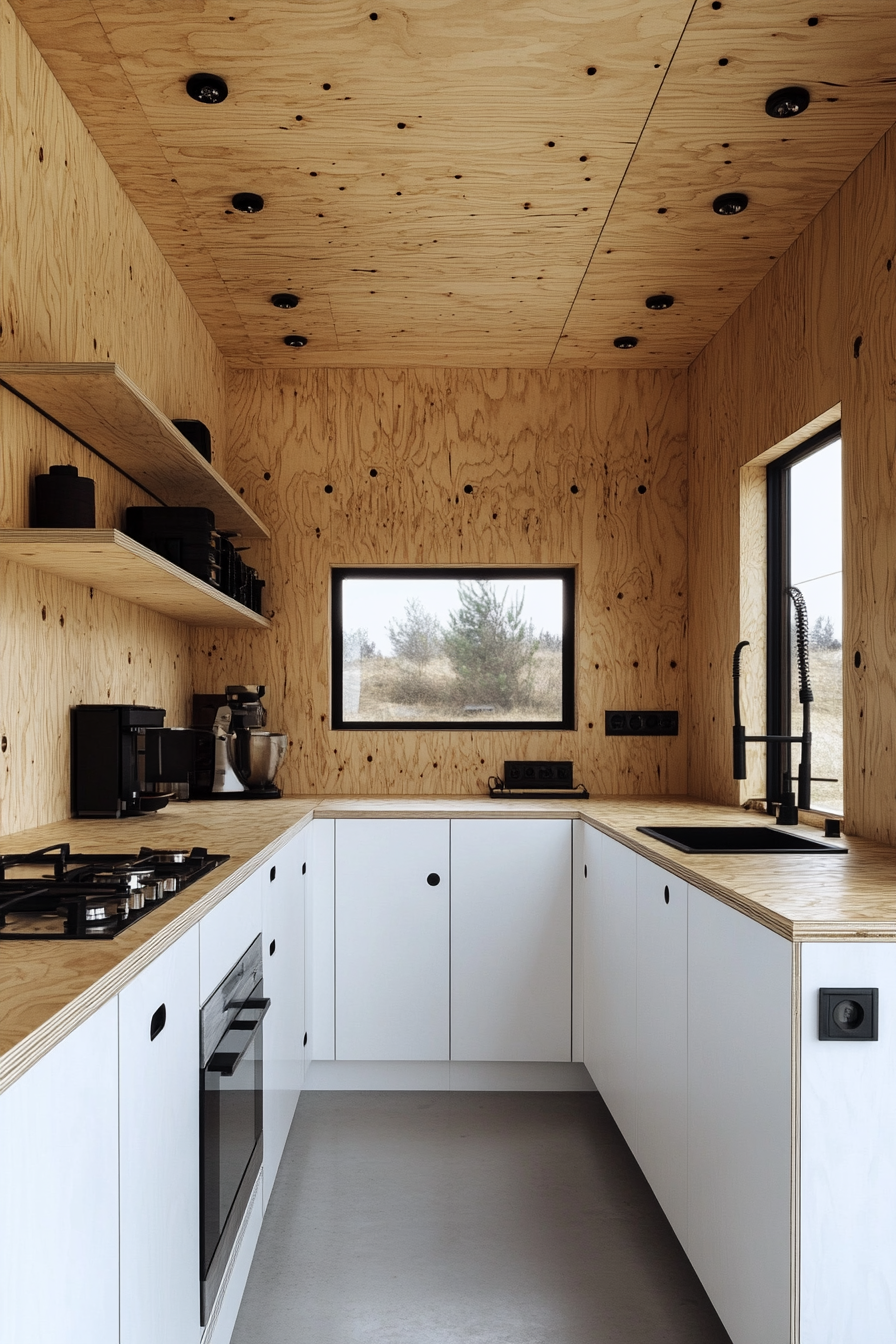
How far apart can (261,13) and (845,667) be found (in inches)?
78.0

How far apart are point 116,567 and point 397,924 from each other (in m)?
1.56

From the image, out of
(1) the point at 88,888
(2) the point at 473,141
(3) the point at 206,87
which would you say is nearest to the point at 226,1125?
(1) the point at 88,888

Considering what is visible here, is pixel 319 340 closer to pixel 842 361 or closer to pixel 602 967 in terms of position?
pixel 842 361

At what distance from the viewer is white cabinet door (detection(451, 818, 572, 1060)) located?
10.3ft

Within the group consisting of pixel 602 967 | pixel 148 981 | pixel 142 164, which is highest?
pixel 142 164

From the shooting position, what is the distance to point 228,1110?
168 cm

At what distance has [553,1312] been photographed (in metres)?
1.97

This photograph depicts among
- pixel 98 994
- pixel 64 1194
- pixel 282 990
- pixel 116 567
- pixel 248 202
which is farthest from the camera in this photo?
pixel 248 202

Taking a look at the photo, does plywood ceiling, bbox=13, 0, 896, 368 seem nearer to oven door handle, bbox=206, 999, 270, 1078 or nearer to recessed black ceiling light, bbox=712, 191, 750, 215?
recessed black ceiling light, bbox=712, 191, 750, 215

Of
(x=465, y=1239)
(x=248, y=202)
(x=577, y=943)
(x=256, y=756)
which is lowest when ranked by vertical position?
(x=465, y=1239)

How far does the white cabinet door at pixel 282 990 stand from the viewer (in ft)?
7.18

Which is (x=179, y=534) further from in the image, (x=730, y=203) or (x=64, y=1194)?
(x=64, y=1194)

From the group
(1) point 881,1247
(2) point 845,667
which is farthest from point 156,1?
(1) point 881,1247

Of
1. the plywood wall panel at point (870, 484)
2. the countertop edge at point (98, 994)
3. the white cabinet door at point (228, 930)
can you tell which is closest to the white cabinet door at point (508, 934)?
the plywood wall panel at point (870, 484)
